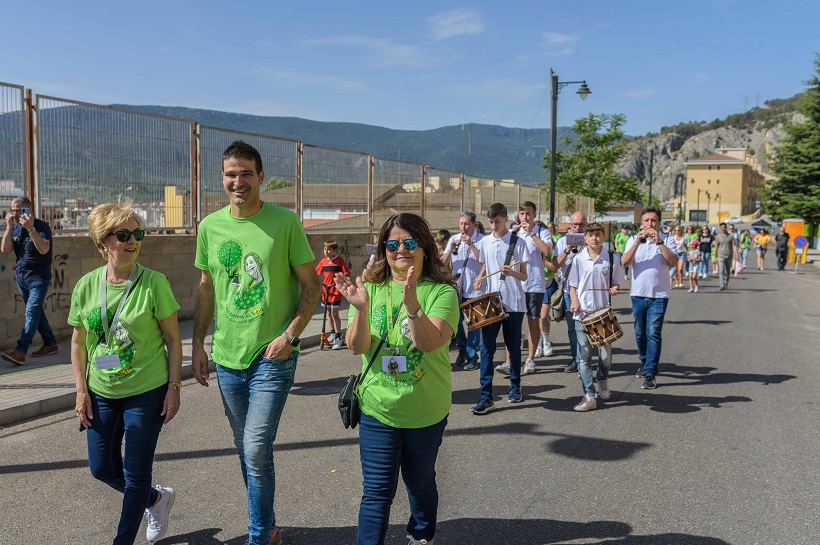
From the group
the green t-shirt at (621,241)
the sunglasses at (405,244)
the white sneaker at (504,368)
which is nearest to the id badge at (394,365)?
the sunglasses at (405,244)

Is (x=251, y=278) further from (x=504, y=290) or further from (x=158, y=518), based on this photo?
(x=504, y=290)

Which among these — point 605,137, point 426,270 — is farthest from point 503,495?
point 605,137

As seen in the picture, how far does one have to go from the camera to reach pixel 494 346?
695cm

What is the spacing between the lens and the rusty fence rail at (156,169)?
9539 millimetres

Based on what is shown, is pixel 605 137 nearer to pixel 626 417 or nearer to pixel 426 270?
pixel 626 417

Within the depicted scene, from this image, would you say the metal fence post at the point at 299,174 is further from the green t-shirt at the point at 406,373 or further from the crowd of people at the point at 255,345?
the green t-shirt at the point at 406,373

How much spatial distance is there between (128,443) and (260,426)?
60 cm

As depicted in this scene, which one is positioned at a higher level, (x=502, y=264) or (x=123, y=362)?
(x=502, y=264)

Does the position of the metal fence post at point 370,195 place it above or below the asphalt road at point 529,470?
above

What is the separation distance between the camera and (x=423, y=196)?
20094 millimetres

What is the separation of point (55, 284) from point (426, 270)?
793 centimetres

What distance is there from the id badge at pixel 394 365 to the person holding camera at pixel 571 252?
526 centimetres

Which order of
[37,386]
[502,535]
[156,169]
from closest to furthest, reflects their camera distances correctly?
[502,535] < [37,386] < [156,169]

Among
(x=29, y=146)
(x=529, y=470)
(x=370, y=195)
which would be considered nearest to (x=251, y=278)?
(x=529, y=470)
